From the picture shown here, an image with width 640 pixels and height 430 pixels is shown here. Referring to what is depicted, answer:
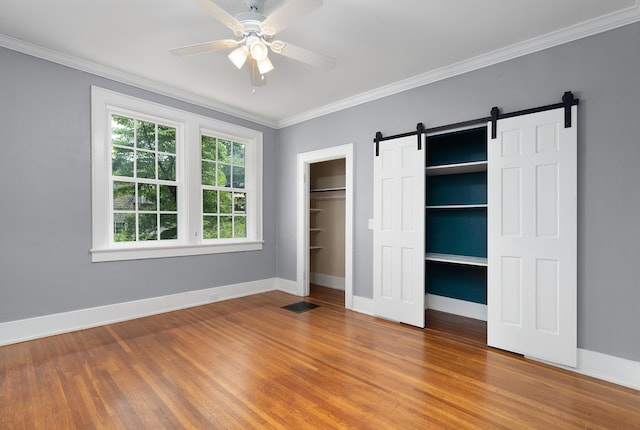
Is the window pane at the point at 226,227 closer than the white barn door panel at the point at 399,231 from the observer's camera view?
No

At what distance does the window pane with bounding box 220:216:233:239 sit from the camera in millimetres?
4680

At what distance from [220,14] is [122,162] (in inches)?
102

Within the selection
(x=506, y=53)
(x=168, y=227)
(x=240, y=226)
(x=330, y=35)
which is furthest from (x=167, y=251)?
(x=506, y=53)

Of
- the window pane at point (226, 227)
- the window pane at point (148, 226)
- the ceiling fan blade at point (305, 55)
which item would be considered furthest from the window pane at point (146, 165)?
the ceiling fan blade at point (305, 55)

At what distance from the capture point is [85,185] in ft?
10.9

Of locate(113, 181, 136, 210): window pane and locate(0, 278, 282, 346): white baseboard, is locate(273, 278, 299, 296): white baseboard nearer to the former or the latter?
locate(0, 278, 282, 346): white baseboard

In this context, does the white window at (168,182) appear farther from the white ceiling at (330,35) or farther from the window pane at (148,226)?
the white ceiling at (330,35)

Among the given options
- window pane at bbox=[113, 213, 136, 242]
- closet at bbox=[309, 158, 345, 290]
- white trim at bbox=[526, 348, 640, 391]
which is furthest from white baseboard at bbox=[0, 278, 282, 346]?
white trim at bbox=[526, 348, 640, 391]

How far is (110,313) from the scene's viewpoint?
136 inches

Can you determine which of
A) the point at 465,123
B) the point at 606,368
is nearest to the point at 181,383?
the point at 606,368

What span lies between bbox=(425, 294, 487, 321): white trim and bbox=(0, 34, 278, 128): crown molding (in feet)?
12.8

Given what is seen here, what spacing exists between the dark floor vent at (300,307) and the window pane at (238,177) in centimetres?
209

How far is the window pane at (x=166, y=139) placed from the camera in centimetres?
400

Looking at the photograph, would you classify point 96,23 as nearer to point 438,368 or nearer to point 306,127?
point 306,127
